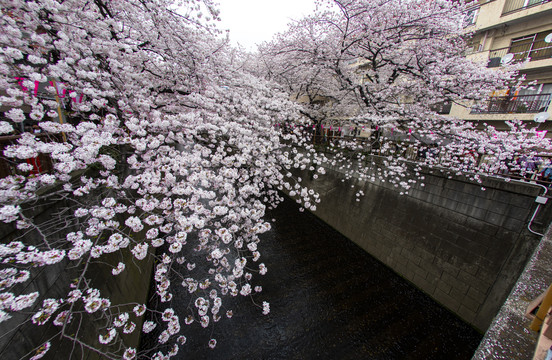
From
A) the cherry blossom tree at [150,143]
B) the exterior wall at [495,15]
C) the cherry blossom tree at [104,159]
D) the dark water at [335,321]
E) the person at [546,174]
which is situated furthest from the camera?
the exterior wall at [495,15]

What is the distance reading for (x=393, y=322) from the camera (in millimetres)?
7648

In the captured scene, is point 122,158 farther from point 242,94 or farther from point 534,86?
point 534,86

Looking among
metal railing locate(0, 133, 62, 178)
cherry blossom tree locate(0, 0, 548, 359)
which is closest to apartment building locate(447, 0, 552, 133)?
cherry blossom tree locate(0, 0, 548, 359)

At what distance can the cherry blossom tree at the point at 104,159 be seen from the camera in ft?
9.73

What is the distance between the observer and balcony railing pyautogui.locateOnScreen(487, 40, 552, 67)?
13203 millimetres

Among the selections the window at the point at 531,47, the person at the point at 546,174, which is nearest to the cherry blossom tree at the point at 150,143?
the person at the point at 546,174

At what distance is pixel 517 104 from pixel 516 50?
4.22 m

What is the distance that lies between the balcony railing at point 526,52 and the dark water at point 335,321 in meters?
17.3

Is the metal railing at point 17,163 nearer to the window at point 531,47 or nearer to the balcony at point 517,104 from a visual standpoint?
the balcony at point 517,104

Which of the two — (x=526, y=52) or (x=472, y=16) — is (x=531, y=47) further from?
(x=472, y=16)

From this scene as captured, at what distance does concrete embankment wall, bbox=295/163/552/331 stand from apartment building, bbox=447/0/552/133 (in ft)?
26.1

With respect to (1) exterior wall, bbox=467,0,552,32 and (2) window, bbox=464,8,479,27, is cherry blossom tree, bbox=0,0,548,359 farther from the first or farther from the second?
(2) window, bbox=464,8,479,27

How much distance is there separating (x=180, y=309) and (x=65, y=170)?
674 centimetres

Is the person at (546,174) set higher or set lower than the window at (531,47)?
lower
